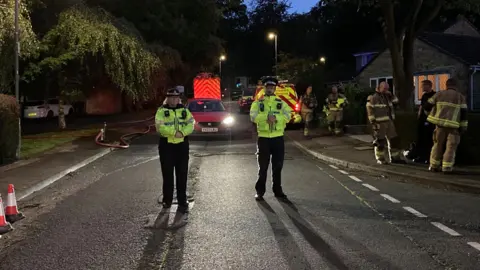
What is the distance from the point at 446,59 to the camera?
3231cm

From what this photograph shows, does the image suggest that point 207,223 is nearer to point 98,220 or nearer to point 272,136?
point 98,220

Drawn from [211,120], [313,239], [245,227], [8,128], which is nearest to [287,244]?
[313,239]

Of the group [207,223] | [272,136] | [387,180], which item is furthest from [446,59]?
[207,223]

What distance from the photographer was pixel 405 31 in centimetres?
1947

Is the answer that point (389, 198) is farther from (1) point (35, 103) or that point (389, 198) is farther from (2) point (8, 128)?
(1) point (35, 103)

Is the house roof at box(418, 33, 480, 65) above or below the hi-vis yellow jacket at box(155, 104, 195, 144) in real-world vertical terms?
above

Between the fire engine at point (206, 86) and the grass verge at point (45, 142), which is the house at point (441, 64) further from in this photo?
the grass verge at point (45, 142)

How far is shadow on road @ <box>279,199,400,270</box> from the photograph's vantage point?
5.66 m

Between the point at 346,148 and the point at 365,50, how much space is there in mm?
35805

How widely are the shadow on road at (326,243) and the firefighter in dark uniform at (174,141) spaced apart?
165cm

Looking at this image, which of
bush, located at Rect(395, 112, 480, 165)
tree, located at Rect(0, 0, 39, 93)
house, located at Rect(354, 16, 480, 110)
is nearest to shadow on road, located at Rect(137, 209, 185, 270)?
bush, located at Rect(395, 112, 480, 165)

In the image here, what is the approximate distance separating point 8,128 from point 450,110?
10143mm

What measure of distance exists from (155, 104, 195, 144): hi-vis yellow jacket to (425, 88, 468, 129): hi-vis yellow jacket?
17.5ft

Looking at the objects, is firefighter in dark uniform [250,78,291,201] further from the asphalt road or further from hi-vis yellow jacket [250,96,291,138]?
the asphalt road
